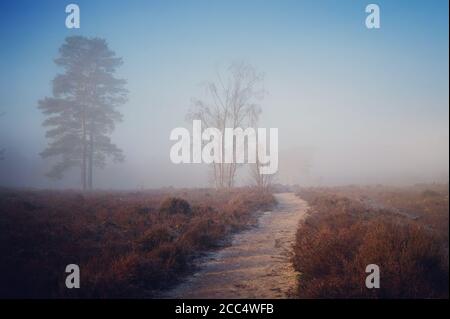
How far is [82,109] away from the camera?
1209 inches

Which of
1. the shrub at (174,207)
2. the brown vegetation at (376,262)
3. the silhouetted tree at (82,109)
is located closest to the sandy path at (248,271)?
the brown vegetation at (376,262)

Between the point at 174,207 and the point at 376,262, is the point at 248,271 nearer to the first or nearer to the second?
the point at 376,262

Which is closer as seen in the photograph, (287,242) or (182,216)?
(287,242)

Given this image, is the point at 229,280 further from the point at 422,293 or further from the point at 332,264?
the point at 422,293

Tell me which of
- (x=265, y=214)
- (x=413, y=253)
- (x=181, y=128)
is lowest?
(x=265, y=214)

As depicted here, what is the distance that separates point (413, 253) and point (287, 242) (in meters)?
5.14

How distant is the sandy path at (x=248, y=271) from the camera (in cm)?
671

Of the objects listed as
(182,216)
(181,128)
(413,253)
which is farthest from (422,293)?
(181,128)

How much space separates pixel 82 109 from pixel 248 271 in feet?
92.3

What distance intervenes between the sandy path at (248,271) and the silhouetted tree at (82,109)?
2374 centimetres

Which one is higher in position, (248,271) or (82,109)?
(82,109)

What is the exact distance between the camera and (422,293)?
5.62 metres

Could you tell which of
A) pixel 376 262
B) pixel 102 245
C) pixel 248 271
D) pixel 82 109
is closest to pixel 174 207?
pixel 102 245

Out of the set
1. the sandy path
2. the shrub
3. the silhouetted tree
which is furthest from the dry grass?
the silhouetted tree
